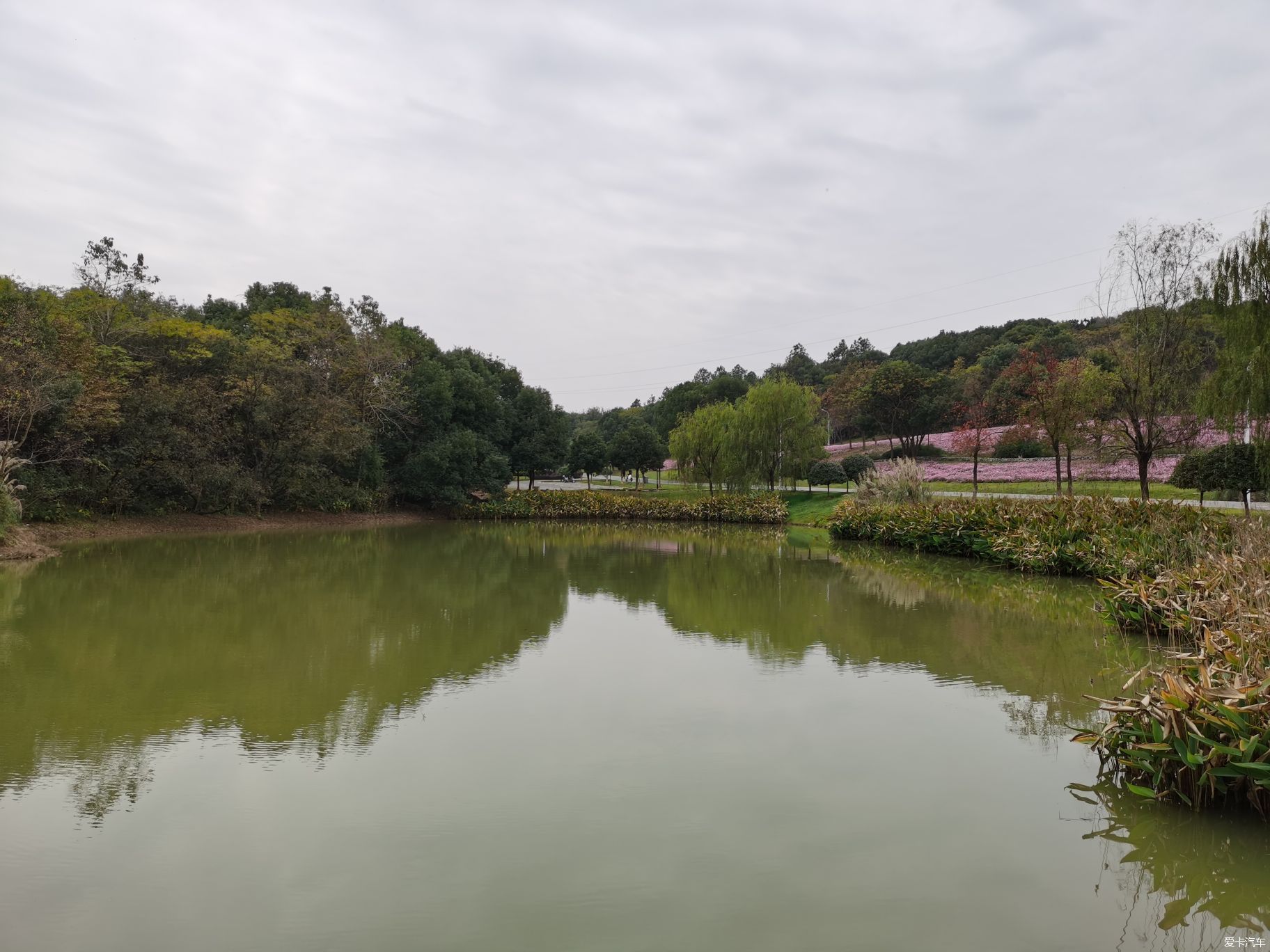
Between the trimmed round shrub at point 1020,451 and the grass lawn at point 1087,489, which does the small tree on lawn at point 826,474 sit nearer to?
the grass lawn at point 1087,489

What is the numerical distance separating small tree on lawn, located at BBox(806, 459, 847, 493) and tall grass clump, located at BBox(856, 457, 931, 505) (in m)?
10.4

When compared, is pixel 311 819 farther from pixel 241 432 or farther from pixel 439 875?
pixel 241 432

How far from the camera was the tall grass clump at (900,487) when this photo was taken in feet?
66.6

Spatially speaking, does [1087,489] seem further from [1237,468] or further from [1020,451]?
[1020,451]

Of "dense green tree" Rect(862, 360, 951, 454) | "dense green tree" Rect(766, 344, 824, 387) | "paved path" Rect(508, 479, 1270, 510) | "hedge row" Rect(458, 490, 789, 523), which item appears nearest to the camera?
"paved path" Rect(508, 479, 1270, 510)

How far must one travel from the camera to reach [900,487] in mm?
20359

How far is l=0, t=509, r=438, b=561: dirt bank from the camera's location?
50.7 ft

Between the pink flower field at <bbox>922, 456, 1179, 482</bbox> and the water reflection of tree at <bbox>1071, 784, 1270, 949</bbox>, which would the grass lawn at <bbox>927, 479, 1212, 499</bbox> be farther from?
the water reflection of tree at <bbox>1071, 784, 1270, 949</bbox>

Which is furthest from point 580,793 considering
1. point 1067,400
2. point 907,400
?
point 907,400

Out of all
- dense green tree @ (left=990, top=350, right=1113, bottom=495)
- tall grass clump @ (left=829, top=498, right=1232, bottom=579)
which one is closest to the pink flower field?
dense green tree @ (left=990, top=350, right=1113, bottom=495)

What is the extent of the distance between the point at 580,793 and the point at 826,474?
29170 millimetres

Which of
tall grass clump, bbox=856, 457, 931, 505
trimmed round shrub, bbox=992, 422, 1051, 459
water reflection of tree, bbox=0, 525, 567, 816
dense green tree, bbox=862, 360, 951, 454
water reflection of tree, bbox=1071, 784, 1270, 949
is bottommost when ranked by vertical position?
water reflection of tree, bbox=1071, 784, 1270, 949

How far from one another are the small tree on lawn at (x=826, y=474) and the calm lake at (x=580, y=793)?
2240 cm

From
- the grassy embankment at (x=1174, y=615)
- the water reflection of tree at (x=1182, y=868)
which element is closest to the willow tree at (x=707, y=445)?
the grassy embankment at (x=1174, y=615)
